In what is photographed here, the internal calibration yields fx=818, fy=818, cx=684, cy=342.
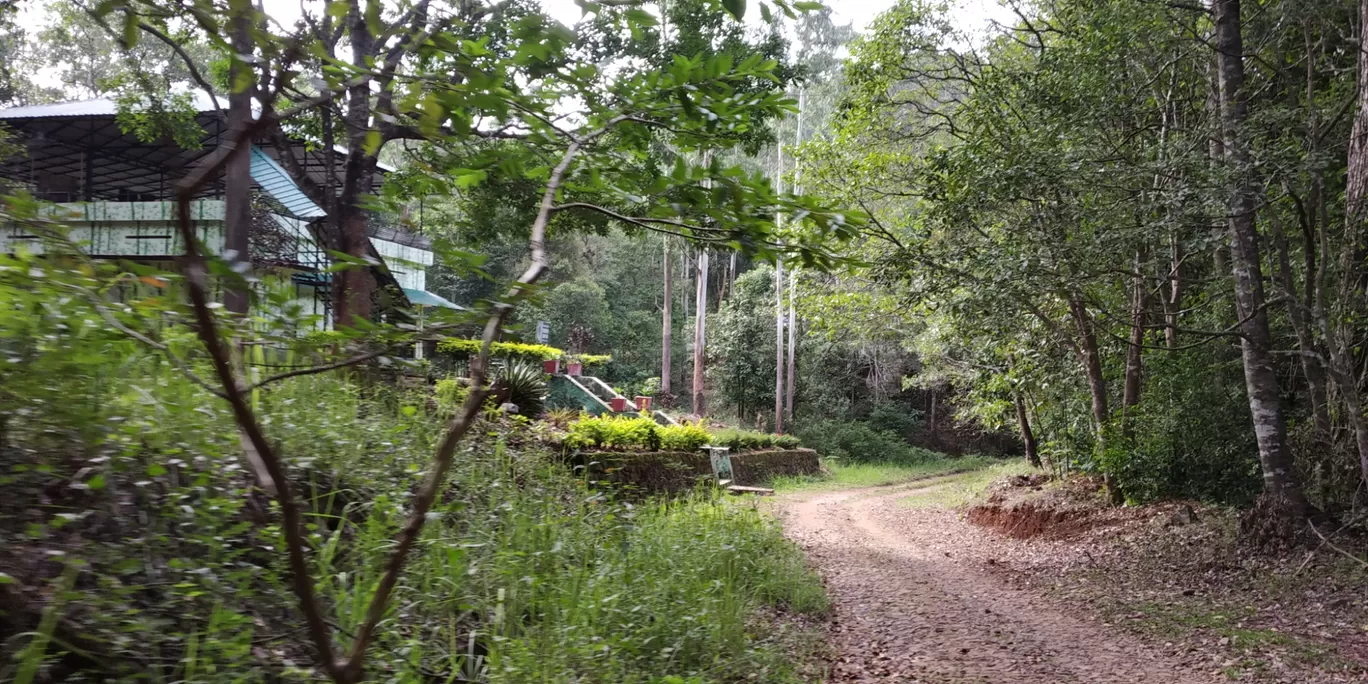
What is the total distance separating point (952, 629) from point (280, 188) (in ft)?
45.6

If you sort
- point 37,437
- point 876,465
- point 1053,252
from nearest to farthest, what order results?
point 37,437, point 1053,252, point 876,465

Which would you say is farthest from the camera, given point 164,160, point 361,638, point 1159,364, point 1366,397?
point 164,160

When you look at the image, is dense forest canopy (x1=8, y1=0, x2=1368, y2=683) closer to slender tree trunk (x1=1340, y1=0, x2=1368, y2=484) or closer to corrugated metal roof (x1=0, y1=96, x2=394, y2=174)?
slender tree trunk (x1=1340, y1=0, x2=1368, y2=484)

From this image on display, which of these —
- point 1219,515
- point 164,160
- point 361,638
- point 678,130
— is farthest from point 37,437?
point 164,160

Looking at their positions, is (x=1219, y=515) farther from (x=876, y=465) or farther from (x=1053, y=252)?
(x=876, y=465)

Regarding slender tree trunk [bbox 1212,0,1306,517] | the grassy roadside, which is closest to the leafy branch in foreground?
slender tree trunk [bbox 1212,0,1306,517]

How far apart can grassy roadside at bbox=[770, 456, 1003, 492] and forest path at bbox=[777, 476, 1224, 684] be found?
885cm

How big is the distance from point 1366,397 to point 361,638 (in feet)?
31.6

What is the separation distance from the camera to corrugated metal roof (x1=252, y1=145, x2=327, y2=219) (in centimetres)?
1445

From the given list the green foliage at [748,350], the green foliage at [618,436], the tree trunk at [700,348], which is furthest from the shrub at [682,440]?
the green foliage at [748,350]

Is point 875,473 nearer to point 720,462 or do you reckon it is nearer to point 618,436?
point 720,462

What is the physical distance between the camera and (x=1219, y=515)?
376 inches

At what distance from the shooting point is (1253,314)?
7875mm

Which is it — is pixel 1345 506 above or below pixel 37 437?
below
